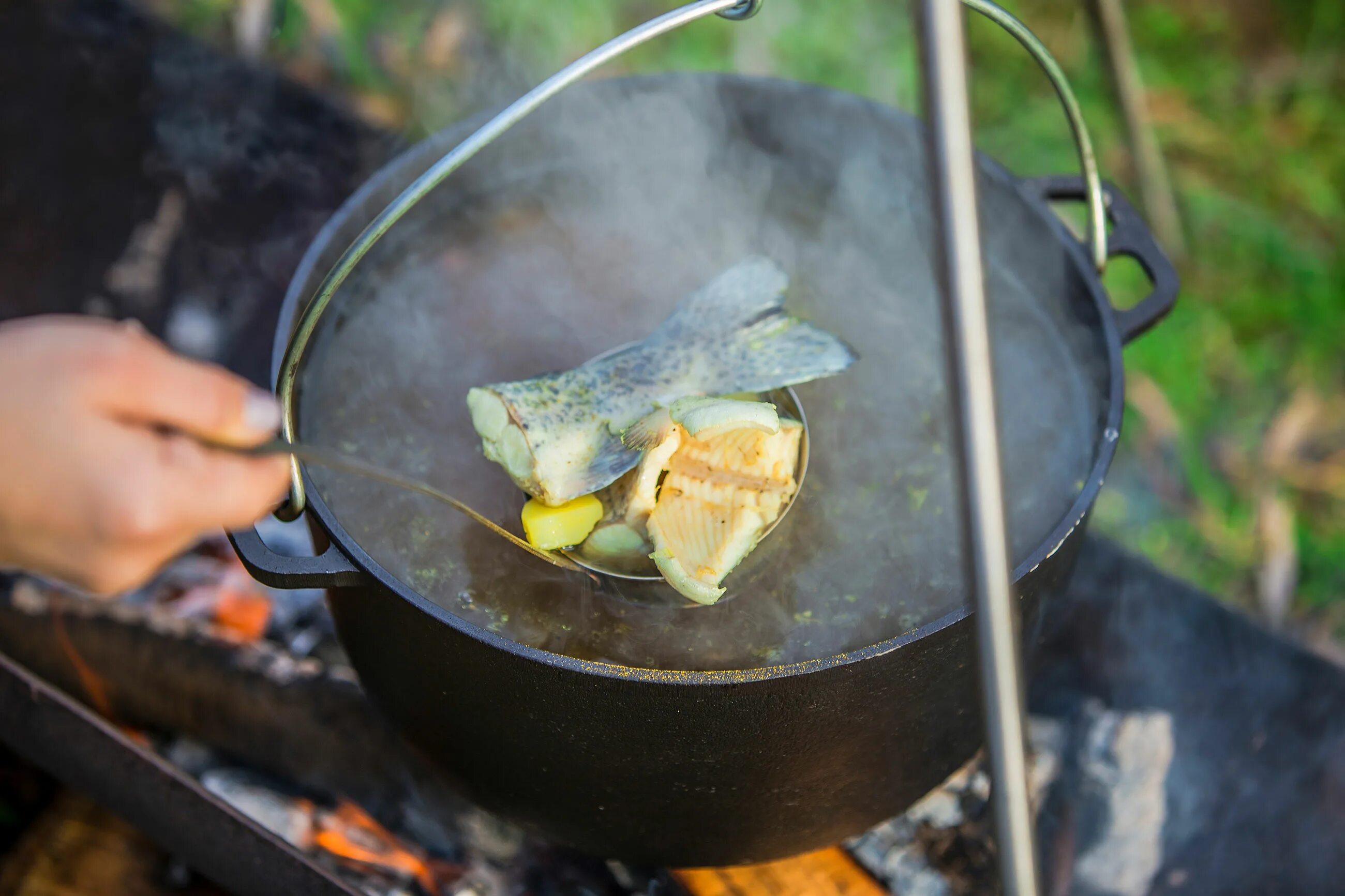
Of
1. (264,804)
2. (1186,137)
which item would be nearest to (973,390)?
(264,804)

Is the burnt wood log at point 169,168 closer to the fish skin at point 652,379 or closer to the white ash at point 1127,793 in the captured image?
the fish skin at point 652,379

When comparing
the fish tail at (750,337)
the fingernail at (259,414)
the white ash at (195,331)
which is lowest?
the fingernail at (259,414)

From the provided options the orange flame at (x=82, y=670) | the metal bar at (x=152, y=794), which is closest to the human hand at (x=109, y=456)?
the metal bar at (x=152, y=794)

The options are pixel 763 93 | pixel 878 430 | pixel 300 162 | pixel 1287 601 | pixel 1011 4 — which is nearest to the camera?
pixel 878 430

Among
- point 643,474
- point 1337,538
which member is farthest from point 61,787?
point 1337,538

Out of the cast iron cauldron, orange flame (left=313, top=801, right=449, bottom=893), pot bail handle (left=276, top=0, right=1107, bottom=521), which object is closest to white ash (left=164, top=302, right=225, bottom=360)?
the cast iron cauldron

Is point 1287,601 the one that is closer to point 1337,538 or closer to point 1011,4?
point 1337,538
